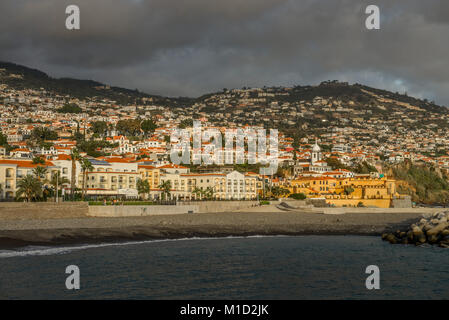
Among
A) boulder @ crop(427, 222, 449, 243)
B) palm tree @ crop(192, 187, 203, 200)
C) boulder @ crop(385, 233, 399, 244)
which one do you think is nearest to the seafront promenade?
boulder @ crop(385, 233, 399, 244)

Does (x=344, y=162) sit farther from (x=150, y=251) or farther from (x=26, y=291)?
(x=26, y=291)

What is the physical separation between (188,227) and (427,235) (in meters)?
17.3

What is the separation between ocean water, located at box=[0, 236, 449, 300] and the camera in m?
17.4

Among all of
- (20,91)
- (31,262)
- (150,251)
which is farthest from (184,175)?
(20,91)

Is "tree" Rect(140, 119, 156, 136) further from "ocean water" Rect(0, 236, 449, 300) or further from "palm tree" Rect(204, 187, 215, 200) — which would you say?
"ocean water" Rect(0, 236, 449, 300)

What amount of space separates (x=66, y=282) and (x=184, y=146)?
87856mm

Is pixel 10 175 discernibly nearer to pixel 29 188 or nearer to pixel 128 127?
pixel 29 188

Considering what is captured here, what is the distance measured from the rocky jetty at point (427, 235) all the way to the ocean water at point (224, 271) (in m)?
1.90

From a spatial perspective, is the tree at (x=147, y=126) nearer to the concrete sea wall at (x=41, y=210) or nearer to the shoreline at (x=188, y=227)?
the shoreline at (x=188, y=227)

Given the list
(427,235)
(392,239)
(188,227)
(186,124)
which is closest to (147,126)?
(186,124)

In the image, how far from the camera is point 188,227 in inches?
1518

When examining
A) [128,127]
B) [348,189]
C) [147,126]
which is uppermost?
[147,126]

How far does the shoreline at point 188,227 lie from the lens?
30.9 meters

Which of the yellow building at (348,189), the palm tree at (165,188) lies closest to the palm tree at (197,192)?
the palm tree at (165,188)
